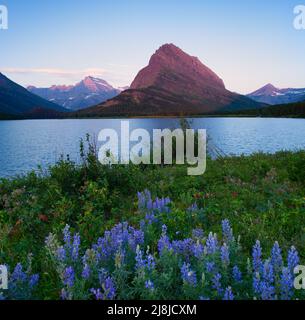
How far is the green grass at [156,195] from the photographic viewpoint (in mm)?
4965

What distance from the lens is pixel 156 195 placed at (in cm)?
717

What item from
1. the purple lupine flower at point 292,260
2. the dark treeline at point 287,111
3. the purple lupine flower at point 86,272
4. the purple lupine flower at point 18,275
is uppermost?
the dark treeline at point 287,111

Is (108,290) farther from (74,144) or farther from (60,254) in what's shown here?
(74,144)

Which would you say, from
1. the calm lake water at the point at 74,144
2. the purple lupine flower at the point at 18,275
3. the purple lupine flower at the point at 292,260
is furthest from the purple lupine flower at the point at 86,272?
the calm lake water at the point at 74,144

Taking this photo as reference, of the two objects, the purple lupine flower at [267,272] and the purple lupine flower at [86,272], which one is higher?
the purple lupine flower at [267,272]

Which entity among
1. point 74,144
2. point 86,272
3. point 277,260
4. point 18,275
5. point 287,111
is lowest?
point 18,275

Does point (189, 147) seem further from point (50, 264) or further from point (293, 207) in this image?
point (50, 264)

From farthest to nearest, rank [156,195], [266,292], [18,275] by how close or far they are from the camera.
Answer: [156,195] < [18,275] < [266,292]

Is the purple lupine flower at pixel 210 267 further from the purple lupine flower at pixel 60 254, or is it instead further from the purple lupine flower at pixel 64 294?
the purple lupine flower at pixel 60 254

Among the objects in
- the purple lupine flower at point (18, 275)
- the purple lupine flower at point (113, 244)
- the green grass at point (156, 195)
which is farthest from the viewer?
the green grass at point (156, 195)

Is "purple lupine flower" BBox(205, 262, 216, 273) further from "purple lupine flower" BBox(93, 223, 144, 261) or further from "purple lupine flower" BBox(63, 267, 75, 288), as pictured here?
"purple lupine flower" BBox(63, 267, 75, 288)

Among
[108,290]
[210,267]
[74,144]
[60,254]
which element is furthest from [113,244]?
[74,144]

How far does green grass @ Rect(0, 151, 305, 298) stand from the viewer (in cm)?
496

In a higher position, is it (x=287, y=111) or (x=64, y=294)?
(x=287, y=111)
